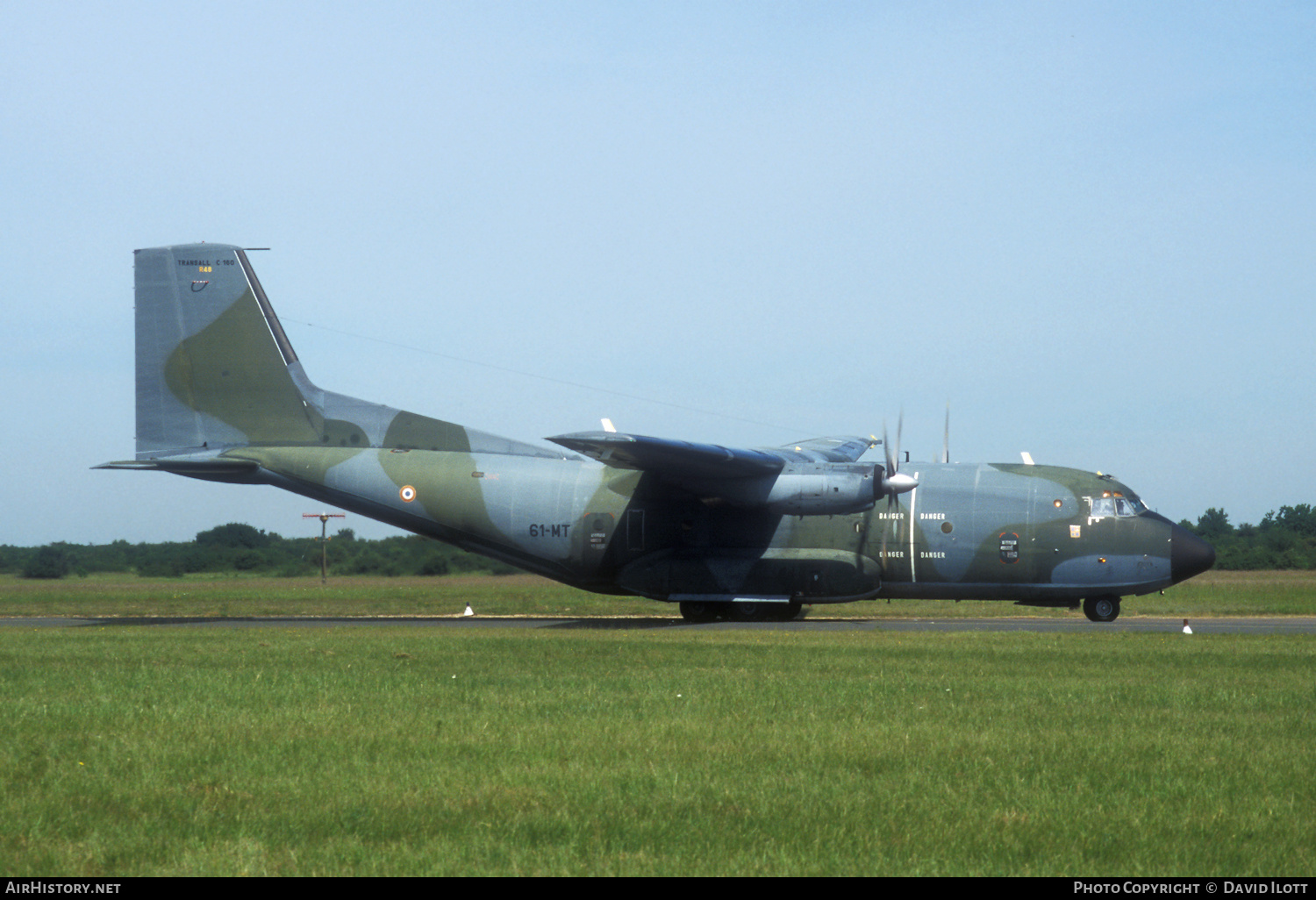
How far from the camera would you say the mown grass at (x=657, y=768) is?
22.5 ft

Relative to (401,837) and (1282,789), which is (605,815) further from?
(1282,789)

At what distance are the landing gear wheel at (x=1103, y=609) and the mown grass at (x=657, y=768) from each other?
12.2 metres

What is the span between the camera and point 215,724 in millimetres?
11070

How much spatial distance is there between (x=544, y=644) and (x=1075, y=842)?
47.1 ft

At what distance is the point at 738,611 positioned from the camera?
31.4 m

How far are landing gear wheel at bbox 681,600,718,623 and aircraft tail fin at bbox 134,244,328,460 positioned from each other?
421 inches

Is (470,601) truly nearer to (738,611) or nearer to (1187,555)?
(738,611)

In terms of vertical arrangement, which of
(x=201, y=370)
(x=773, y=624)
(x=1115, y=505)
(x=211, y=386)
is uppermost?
(x=201, y=370)

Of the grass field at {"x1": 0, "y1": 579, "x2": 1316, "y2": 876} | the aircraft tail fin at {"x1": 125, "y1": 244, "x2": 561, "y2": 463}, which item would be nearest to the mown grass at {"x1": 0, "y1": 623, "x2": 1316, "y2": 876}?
the grass field at {"x1": 0, "y1": 579, "x2": 1316, "y2": 876}

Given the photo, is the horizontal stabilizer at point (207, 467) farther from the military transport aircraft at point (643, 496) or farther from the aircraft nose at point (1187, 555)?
the aircraft nose at point (1187, 555)

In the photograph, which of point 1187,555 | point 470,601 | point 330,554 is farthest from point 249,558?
point 1187,555

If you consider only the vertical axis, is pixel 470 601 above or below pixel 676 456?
below

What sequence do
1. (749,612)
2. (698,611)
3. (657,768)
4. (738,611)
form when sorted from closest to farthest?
(657,768) → (698,611) → (749,612) → (738,611)

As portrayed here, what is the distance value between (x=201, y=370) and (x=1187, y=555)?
25.5 metres
